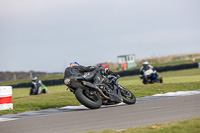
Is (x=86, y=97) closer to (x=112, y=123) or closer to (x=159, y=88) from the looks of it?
(x=112, y=123)

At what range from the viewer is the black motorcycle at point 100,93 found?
34.2 feet

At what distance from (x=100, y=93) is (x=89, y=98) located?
13.3 inches

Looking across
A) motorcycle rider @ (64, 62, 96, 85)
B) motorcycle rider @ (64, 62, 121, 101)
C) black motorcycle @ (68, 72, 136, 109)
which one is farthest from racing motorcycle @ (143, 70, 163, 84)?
motorcycle rider @ (64, 62, 96, 85)

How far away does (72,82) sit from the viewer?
1065 cm

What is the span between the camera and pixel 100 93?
35.4 ft

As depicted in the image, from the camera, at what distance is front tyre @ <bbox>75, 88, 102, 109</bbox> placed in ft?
33.8

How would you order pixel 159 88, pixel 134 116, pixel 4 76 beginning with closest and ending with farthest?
pixel 134 116 → pixel 159 88 → pixel 4 76

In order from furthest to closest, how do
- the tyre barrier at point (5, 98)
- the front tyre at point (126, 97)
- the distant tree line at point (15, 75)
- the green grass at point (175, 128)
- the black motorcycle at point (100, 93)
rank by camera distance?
the distant tree line at point (15, 75) → the tyre barrier at point (5, 98) → the front tyre at point (126, 97) → the black motorcycle at point (100, 93) → the green grass at point (175, 128)

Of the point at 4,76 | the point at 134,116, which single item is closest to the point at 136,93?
the point at 134,116

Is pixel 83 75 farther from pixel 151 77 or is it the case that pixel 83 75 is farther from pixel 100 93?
pixel 151 77

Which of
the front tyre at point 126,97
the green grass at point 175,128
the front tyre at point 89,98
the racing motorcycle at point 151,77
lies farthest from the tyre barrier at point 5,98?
the racing motorcycle at point 151,77

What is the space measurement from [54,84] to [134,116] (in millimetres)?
32179

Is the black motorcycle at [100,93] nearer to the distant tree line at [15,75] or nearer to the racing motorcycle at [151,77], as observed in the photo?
the racing motorcycle at [151,77]

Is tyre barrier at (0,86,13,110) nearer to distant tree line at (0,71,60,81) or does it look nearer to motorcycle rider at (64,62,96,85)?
motorcycle rider at (64,62,96,85)
